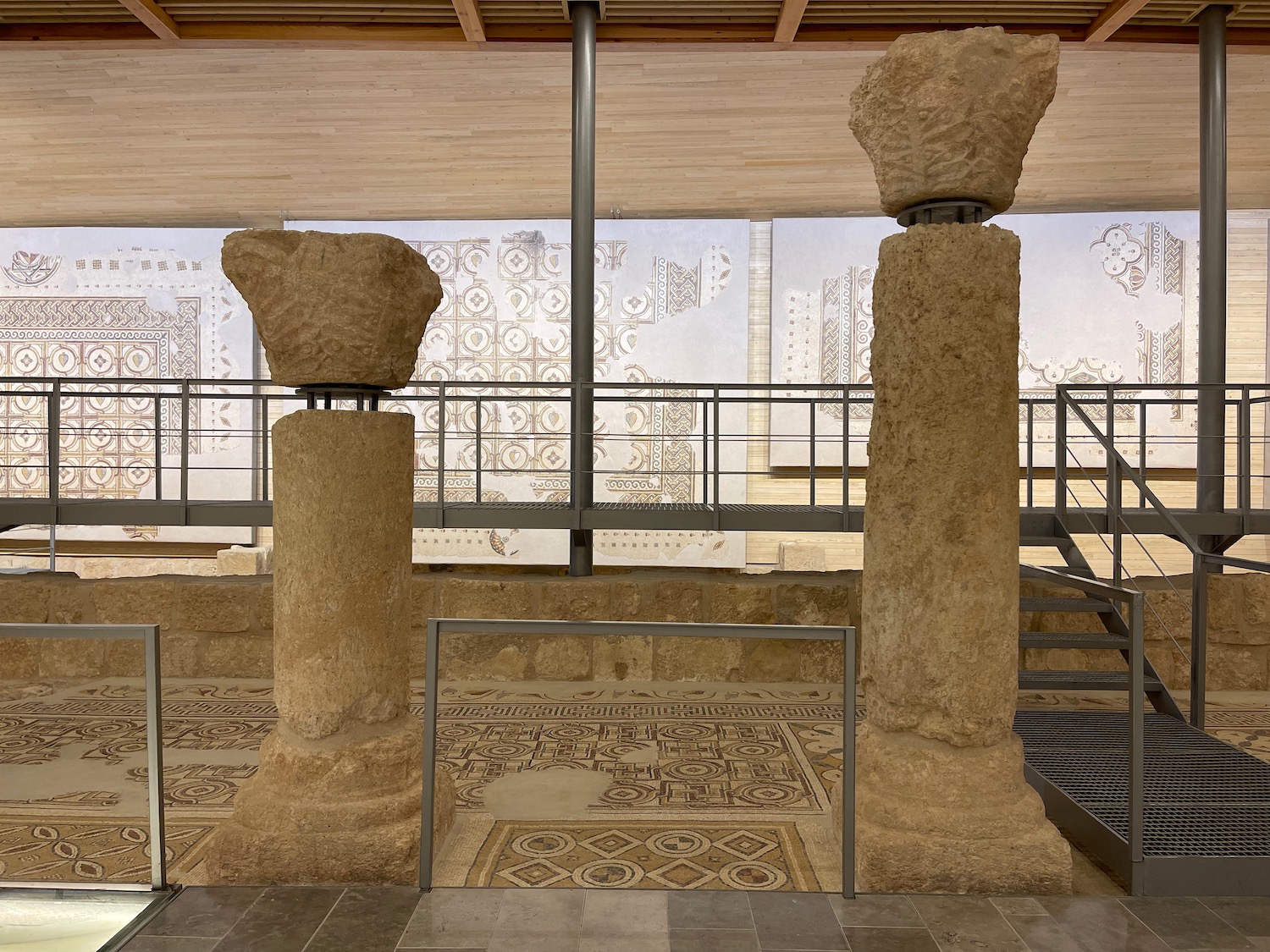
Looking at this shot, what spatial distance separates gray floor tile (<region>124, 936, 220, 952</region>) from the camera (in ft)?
8.19

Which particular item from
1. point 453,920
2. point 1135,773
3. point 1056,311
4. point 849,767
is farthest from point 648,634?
point 1056,311

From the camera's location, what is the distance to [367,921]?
2.68 meters

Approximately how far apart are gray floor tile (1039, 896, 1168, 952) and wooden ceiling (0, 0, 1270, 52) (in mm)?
6102

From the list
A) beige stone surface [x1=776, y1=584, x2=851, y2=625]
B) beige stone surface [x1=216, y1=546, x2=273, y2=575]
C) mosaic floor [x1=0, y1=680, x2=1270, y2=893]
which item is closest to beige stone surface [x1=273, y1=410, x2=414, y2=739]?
mosaic floor [x1=0, y1=680, x2=1270, y2=893]

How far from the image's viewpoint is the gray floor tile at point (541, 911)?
2635 millimetres

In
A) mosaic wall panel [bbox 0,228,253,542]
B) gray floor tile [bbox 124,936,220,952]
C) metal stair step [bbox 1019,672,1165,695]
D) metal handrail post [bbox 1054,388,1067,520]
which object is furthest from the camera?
mosaic wall panel [bbox 0,228,253,542]

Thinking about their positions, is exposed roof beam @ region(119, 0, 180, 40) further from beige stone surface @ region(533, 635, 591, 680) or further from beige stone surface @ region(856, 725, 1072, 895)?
beige stone surface @ region(856, 725, 1072, 895)

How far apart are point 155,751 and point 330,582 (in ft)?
2.48

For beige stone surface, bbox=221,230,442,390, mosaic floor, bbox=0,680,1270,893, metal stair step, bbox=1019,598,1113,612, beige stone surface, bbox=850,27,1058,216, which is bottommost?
mosaic floor, bbox=0,680,1270,893

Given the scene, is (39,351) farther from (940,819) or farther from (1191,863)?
(1191,863)

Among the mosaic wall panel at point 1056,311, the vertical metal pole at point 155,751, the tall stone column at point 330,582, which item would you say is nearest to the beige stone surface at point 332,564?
the tall stone column at point 330,582

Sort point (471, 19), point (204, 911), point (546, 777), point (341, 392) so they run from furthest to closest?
point (471, 19), point (546, 777), point (341, 392), point (204, 911)

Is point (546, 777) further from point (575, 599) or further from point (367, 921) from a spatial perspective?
point (575, 599)

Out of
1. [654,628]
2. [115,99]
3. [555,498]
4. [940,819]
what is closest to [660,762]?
[940,819]
